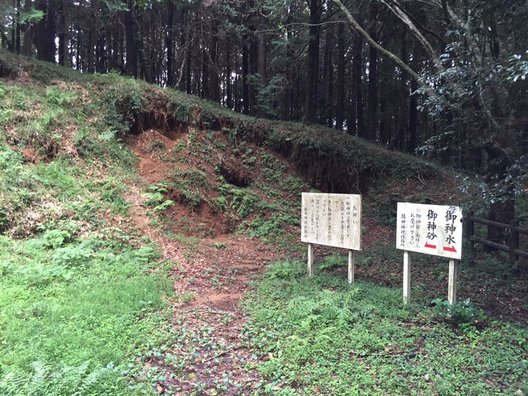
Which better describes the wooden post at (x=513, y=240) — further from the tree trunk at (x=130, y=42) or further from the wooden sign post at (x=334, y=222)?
the tree trunk at (x=130, y=42)

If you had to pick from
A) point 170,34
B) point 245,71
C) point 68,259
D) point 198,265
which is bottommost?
point 198,265

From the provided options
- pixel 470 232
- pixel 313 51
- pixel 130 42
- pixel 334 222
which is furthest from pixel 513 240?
pixel 130 42

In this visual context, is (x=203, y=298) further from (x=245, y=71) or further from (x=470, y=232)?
(x=245, y=71)

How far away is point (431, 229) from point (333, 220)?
2.12 m

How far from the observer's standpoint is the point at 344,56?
1091 inches

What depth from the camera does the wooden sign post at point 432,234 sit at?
6633mm

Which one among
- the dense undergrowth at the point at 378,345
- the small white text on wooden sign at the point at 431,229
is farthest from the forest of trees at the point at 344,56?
the dense undergrowth at the point at 378,345

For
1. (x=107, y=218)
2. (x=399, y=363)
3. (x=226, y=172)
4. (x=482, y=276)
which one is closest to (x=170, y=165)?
(x=226, y=172)

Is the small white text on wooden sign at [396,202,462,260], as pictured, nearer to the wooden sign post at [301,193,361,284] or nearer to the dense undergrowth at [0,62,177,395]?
the wooden sign post at [301,193,361,284]

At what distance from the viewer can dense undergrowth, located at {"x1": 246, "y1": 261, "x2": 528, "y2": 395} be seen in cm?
455

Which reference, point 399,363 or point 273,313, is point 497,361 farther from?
point 273,313

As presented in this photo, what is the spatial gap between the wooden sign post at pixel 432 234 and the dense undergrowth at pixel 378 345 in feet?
1.66

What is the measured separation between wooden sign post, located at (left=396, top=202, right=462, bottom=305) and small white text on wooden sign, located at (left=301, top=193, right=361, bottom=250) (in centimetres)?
89

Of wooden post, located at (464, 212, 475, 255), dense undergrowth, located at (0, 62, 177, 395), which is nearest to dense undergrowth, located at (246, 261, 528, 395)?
dense undergrowth, located at (0, 62, 177, 395)
